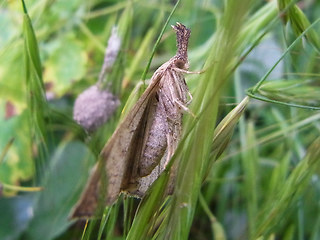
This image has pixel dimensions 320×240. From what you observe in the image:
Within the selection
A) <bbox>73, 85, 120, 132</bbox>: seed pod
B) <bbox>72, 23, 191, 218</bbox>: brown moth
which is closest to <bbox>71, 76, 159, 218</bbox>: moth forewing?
<bbox>72, 23, 191, 218</bbox>: brown moth

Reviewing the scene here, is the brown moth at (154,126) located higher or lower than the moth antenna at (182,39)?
lower

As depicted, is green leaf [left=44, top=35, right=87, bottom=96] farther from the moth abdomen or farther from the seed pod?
the moth abdomen

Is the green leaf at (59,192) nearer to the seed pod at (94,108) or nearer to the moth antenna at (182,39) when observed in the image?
the seed pod at (94,108)

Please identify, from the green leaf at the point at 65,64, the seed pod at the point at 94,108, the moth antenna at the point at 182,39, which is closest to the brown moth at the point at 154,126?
the moth antenna at the point at 182,39

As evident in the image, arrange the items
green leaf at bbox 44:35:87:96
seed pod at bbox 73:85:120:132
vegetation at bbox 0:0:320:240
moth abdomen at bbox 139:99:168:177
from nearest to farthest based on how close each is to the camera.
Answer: vegetation at bbox 0:0:320:240 → moth abdomen at bbox 139:99:168:177 → seed pod at bbox 73:85:120:132 → green leaf at bbox 44:35:87:96

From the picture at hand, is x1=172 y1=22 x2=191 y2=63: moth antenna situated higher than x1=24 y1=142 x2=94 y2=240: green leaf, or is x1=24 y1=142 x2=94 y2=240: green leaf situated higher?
x1=172 y1=22 x2=191 y2=63: moth antenna

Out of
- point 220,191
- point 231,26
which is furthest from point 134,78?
point 231,26
